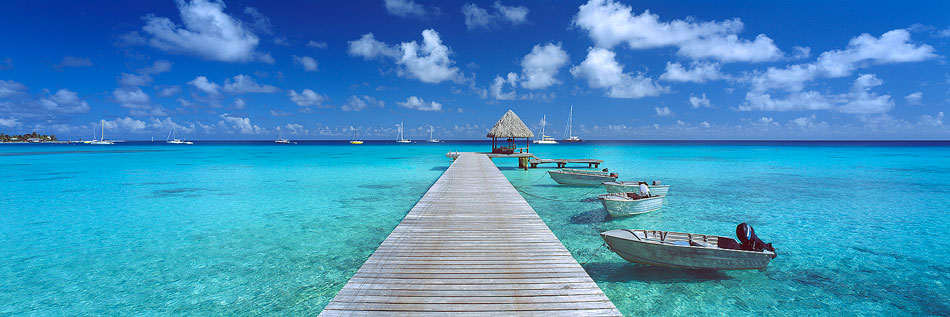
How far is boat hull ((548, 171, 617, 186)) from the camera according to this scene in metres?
18.2

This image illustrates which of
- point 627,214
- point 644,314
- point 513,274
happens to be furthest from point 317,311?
point 627,214

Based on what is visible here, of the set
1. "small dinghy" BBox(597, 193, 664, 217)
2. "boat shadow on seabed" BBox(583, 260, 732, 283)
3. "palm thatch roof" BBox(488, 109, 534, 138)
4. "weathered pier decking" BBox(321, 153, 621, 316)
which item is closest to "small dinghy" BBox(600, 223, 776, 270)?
"boat shadow on seabed" BBox(583, 260, 732, 283)

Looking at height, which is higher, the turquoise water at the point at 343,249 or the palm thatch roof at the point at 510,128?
the palm thatch roof at the point at 510,128

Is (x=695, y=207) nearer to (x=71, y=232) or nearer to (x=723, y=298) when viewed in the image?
(x=723, y=298)

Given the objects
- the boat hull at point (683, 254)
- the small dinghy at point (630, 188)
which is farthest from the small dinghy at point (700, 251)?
the small dinghy at point (630, 188)

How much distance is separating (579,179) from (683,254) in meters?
12.4

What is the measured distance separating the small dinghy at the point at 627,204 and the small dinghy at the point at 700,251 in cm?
422

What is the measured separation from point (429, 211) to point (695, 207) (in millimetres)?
10541

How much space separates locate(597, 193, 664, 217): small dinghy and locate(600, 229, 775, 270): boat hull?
4.16 m

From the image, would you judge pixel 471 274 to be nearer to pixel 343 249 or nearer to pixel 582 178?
pixel 343 249

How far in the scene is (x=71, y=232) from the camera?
10820 millimetres

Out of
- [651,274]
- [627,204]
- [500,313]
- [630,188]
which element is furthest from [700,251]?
[630,188]

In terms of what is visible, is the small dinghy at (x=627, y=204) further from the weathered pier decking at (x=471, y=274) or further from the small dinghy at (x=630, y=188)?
the weathered pier decking at (x=471, y=274)

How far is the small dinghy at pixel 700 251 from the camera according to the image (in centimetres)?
655
